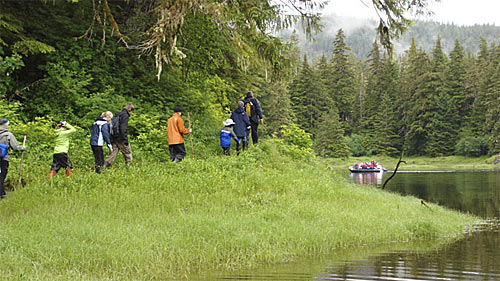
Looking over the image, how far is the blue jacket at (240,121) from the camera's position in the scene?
1597 centimetres

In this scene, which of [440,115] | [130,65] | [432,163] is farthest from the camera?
[440,115]

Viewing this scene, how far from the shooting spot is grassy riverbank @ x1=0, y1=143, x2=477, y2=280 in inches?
276

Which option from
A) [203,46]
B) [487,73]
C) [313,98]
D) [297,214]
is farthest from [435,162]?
[297,214]

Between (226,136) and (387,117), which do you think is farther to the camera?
(387,117)

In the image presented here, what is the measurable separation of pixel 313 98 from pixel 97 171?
208 ft

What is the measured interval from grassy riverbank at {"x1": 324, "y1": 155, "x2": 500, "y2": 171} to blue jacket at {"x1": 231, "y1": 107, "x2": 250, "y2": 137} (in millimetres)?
41524

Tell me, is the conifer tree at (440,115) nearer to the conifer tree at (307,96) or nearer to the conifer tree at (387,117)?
the conifer tree at (387,117)

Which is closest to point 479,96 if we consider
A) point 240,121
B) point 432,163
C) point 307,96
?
point 432,163

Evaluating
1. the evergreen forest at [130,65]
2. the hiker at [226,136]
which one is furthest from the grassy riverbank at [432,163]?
the hiker at [226,136]

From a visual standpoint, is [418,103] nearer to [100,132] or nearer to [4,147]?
[100,132]

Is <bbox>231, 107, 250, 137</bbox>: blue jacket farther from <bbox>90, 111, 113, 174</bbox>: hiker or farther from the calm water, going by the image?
the calm water

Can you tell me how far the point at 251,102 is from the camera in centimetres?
1656

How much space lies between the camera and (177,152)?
1430 centimetres

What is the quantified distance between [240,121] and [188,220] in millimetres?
7271
